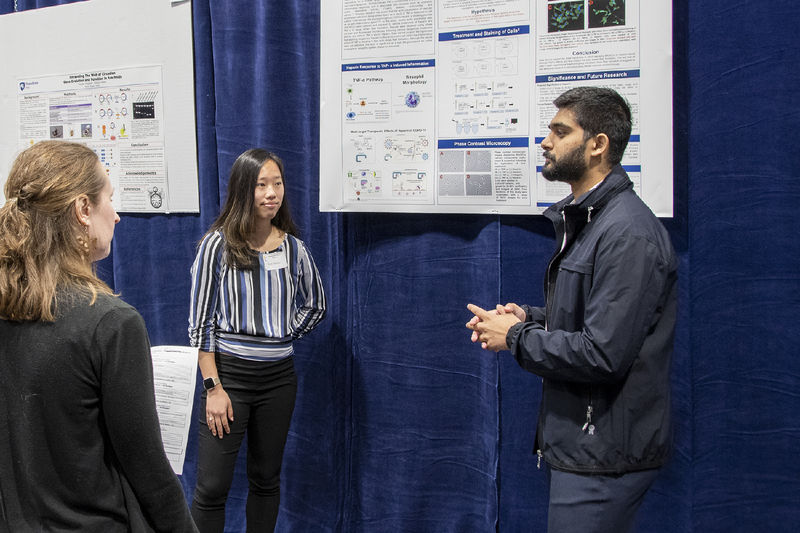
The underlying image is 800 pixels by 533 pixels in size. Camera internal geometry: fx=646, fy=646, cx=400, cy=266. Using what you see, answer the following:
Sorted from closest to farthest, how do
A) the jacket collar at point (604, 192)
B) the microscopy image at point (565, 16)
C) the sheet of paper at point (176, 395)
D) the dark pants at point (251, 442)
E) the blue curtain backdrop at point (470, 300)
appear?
the jacket collar at point (604, 192) < the blue curtain backdrop at point (470, 300) < the microscopy image at point (565, 16) < the dark pants at point (251, 442) < the sheet of paper at point (176, 395)

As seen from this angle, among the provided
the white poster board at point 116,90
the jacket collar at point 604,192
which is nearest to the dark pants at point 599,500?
the jacket collar at point 604,192

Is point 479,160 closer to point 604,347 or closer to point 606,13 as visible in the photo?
point 606,13

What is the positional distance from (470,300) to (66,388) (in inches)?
57.5

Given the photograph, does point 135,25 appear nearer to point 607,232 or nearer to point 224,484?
point 224,484

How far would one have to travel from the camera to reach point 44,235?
3.36 ft

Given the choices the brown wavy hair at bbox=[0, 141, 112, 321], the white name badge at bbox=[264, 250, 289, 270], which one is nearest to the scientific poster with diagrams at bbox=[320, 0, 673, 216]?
the white name badge at bbox=[264, 250, 289, 270]

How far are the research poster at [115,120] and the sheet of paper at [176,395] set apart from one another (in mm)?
713

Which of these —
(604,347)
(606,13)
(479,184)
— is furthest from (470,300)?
(606,13)

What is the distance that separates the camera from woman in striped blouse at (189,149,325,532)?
2094 mm

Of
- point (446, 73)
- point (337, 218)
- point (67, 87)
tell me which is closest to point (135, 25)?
point (67, 87)

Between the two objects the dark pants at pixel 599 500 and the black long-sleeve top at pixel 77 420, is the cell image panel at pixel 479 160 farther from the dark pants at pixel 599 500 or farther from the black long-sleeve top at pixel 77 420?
the black long-sleeve top at pixel 77 420

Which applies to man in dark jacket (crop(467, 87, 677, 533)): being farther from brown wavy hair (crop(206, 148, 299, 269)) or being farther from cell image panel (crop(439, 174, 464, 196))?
brown wavy hair (crop(206, 148, 299, 269))

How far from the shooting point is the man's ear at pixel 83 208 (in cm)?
106

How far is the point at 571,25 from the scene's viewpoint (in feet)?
6.61
